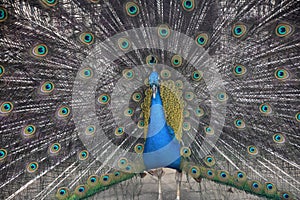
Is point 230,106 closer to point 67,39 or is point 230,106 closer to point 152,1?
point 152,1

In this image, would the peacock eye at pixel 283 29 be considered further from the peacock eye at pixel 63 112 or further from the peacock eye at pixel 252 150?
the peacock eye at pixel 63 112

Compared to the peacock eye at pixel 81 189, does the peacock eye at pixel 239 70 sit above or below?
above

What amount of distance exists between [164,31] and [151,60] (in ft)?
0.83

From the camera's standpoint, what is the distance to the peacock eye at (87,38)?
89.4 inches

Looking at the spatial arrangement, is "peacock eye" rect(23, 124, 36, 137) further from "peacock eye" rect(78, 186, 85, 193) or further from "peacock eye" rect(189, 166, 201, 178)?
"peacock eye" rect(189, 166, 201, 178)

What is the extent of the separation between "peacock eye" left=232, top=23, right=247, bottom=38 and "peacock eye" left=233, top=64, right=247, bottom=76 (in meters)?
0.24

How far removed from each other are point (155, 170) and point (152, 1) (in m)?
1.37

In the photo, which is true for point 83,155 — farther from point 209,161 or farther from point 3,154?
point 209,161

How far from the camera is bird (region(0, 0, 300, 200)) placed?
2.20 metres

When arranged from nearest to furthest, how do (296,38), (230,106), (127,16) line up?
(296,38) → (127,16) → (230,106)

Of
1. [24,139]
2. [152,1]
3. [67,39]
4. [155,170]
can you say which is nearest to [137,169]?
[155,170]

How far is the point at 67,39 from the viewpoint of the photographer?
2230 millimetres

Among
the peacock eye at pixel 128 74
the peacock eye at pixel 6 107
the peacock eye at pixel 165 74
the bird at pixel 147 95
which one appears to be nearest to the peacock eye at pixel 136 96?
the bird at pixel 147 95

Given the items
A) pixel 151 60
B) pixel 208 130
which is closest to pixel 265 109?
pixel 208 130
